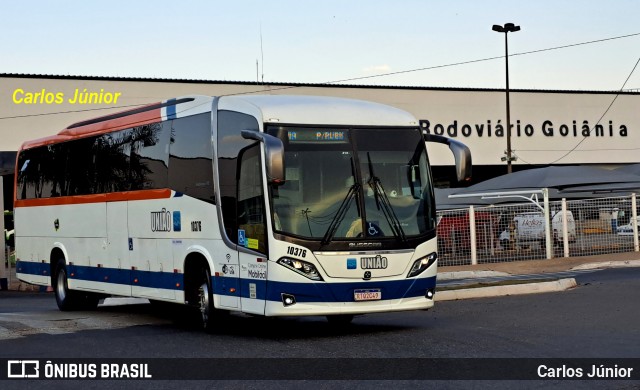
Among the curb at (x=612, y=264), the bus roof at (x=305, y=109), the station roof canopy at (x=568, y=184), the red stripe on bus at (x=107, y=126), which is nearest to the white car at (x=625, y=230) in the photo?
the curb at (x=612, y=264)

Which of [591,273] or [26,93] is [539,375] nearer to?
[591,273]

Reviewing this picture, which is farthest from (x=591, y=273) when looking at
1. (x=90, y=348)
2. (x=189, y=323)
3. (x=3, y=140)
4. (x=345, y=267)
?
(x=3, y=140)

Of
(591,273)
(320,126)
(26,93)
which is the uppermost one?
(26,93)

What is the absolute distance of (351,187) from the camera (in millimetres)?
14375

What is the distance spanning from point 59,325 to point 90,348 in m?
3.77

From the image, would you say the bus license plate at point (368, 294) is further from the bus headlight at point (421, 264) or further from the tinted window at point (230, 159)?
the tinted window at point (230, 159)

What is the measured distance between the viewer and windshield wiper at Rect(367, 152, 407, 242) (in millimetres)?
14468

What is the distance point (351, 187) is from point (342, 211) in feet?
1.21

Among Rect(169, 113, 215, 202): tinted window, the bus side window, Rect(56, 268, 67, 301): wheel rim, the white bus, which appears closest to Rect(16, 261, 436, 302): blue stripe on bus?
the white bus

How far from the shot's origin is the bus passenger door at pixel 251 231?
14172mm

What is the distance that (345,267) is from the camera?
14078 millimetres

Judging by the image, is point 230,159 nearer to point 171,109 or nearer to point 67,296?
point 171,109

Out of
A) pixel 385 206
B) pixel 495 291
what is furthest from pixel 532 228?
pixel 385 206

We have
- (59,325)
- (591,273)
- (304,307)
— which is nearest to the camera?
(304,307)
